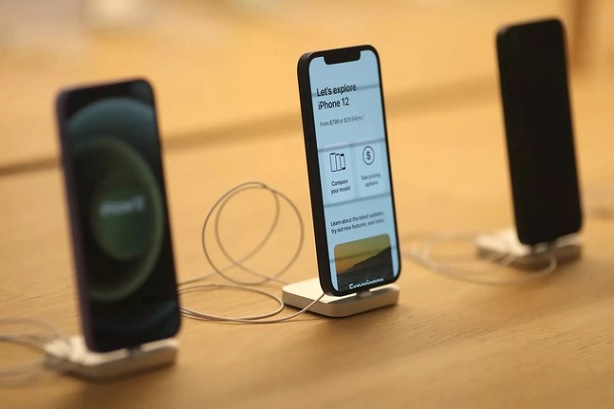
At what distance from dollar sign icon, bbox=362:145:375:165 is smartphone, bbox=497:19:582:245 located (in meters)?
0.17

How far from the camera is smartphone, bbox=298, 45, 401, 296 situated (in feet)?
3.11

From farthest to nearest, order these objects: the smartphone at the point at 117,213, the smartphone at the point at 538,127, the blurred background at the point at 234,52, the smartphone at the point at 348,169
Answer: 1. the blurred background at the point at 234,52
2. the smartphone at the point at 538,127
3. the smartphone at the point at 348,169
4. the smartphone at the point at 117,213

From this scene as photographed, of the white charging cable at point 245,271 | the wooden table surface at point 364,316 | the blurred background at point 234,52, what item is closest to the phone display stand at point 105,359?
the wooden table surface at point 364,316

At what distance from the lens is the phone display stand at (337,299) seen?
989mm

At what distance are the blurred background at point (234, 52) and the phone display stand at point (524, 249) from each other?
0.64 metres

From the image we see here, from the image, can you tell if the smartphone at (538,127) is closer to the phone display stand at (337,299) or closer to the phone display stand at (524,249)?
the phone display stand at (524,249)

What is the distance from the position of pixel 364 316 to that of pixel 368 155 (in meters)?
0.14

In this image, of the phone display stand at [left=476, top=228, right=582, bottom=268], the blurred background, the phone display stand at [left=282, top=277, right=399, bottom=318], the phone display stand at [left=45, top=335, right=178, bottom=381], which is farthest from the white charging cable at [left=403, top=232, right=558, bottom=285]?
the blurred background

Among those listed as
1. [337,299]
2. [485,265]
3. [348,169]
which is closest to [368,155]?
[348,169]

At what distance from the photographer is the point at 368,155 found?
38.7 inches

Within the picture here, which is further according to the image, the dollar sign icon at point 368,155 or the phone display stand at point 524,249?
the phone display stand at point 524,249

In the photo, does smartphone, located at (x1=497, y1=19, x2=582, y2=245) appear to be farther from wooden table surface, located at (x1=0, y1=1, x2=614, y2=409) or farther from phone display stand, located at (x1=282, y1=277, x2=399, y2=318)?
phone display stand, located at (x1=282, y1=277, x2=399, y2=318)

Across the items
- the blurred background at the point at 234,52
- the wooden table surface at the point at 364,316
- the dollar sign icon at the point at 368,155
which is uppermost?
the blurred background at the point at 234,52

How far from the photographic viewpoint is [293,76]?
5.94 ft
